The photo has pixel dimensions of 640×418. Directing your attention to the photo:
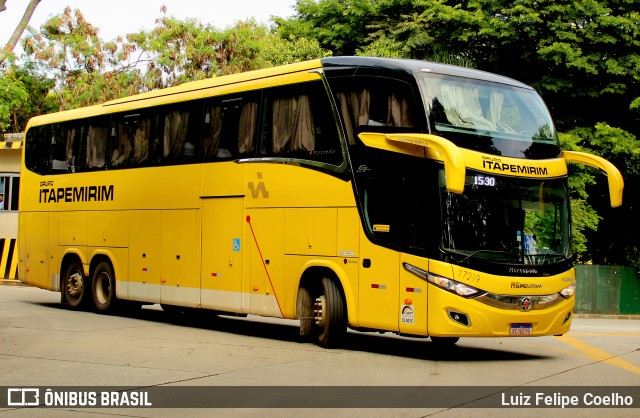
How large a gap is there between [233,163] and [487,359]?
5.79 meters

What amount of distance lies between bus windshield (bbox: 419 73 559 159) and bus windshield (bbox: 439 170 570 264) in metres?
0.50


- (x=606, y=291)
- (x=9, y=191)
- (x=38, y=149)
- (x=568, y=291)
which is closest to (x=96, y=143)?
(x=38, y=149)

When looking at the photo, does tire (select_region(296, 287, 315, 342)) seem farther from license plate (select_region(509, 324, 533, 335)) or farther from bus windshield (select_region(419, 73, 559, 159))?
bus windshield (select_region(419, 73, 559, 159))

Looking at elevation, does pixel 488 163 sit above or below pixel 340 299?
above

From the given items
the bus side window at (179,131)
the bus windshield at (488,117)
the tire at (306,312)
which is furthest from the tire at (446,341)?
the bus side window at (179,131)

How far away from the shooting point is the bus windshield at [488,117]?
561 inches

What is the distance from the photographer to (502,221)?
14164mm

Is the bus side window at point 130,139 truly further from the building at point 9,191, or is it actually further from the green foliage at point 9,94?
the green foliage at point 9,94

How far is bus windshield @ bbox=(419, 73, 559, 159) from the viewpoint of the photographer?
14.3 m

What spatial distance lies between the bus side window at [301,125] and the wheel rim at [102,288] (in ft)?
21.1

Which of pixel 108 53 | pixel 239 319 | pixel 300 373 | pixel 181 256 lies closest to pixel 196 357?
pixel 300 373

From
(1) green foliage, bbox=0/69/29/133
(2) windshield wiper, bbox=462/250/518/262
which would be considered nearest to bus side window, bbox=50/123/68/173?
(2) windshield wiper, bbox=462/250/518/262

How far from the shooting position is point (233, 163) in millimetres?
17766
